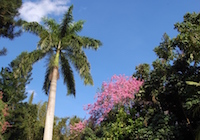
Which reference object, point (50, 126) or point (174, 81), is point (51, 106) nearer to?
point (50, 126)

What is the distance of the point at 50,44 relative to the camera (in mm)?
11461

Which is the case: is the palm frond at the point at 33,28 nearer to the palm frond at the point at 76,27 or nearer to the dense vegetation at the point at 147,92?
the dense vegetation at the point at 147,92

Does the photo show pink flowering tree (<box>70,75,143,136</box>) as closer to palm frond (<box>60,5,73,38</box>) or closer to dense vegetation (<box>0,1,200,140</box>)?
dense vegetation (<box>0,1,200,140</box>)

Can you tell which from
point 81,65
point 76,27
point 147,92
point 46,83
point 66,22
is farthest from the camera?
point 147,92

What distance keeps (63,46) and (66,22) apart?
1274 mm

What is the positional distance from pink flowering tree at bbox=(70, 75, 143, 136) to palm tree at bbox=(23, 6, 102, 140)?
10.6 feet

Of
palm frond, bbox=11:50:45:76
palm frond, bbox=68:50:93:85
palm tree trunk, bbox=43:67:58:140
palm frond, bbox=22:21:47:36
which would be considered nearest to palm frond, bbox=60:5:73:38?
palm frond, bbox=22:21:47:36

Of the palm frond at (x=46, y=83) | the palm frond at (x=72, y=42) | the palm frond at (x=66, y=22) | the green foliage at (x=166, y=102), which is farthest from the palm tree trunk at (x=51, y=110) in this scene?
the green foliage at (x=166, y=102)

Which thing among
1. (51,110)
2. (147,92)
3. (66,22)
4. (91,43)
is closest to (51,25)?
(66,22)

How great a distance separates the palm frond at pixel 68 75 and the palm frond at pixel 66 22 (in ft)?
3.80

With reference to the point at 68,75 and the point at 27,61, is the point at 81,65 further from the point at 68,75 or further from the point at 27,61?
the point at 27,61

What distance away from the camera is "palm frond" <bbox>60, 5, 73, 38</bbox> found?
12.3 metres

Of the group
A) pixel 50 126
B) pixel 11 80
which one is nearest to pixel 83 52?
pixel 50 126

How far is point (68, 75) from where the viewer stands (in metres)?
12.7
